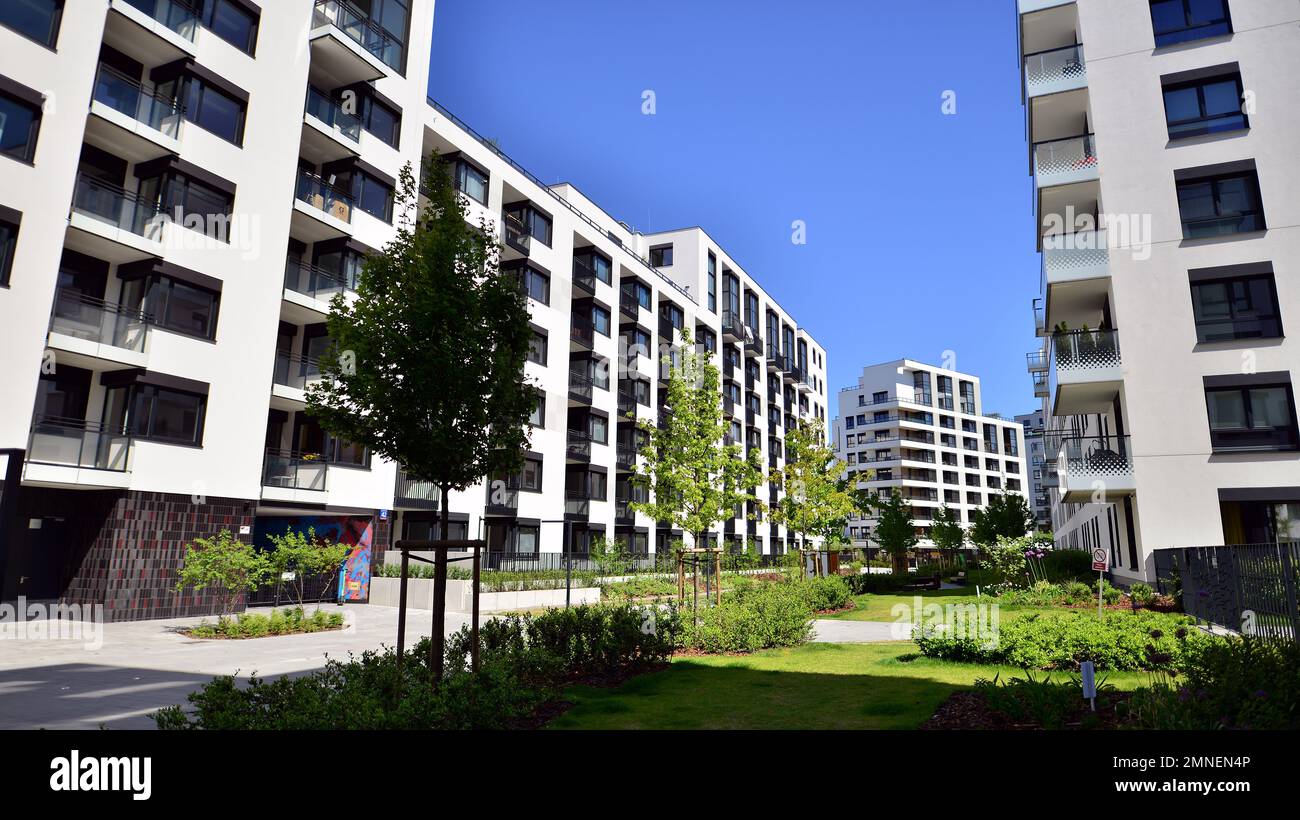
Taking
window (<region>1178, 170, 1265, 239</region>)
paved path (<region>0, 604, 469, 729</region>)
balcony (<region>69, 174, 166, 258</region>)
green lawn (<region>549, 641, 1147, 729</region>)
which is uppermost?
window (<region>1178, 170, 1265, 239</region>)

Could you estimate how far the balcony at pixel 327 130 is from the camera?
26.2 metres

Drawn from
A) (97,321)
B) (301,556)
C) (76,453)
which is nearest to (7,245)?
(97,321)

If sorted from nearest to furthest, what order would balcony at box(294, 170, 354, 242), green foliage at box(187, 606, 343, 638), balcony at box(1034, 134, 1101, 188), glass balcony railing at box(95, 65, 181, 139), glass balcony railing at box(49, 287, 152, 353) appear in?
green foliage at box(187, 606, 343, 638) < glass balcony railing at box(49, 287, 152, 353) < glass balcony railing at box(95, 65, 181, 139) < balcony at box(294, 170, 354, 242) < balcony at box(1034, 134, 1101, 188)

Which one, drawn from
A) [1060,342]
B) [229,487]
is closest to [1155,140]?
[1060,342]

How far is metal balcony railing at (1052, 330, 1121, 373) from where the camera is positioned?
959 inches

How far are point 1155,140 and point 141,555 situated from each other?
34.1 metres

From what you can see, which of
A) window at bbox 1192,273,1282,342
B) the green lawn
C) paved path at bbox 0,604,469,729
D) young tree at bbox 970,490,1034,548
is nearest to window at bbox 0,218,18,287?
paved path at bbox 0,604,469,729

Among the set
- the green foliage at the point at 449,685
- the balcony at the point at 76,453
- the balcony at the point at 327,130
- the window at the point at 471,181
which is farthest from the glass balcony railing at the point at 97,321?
the window at the point at 471,181

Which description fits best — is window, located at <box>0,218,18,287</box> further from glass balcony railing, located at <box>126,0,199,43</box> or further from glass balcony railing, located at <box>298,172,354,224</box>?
glass balcony railing, located at <box>298,172,354,224</box>

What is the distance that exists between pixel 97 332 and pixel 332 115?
1202 centimetres

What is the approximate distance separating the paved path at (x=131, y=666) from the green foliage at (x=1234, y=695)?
391 inches

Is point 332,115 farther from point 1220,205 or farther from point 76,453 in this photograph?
point 1220,205

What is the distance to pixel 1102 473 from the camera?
24281mm

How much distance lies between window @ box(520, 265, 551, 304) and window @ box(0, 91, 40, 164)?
22.0 m
